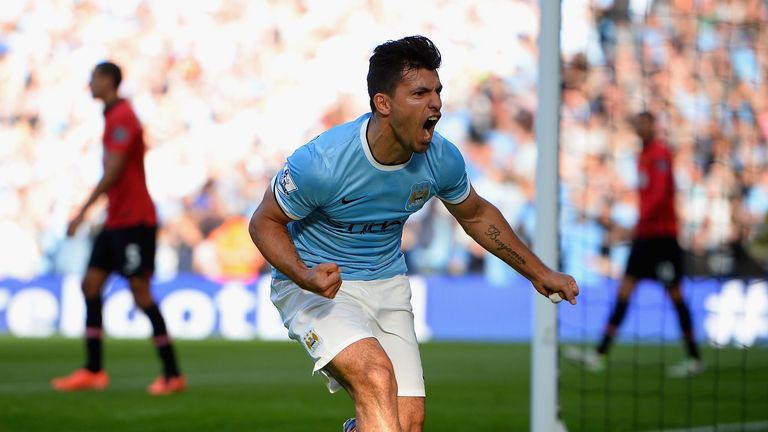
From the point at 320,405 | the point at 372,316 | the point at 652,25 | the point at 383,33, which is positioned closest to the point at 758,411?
the point at 320,405

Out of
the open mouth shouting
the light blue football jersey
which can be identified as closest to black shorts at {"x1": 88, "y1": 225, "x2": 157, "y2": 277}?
the light blue football jersey

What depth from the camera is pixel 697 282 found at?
1530cm

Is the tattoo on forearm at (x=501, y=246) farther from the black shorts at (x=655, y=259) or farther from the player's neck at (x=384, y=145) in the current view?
the black shorts at (x=655, y=259)

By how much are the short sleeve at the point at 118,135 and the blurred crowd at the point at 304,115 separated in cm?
675

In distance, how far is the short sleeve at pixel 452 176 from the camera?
181 inches

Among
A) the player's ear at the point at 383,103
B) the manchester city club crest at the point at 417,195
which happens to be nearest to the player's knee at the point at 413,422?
the manchester city club crest at the point at 417,195

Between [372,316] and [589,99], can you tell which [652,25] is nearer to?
[589,99]

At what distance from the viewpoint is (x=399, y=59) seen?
4.33 m

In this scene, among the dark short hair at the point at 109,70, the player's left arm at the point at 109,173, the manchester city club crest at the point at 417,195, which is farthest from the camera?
the dark short hair at the point at 109,70

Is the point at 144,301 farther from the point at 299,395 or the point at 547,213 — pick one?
the point at 547,213

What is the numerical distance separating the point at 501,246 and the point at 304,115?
42.2ft

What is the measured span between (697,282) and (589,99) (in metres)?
2.78

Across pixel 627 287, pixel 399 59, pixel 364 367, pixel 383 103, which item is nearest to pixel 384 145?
pixel 383 103

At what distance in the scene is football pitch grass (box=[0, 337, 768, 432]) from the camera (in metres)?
7.54
